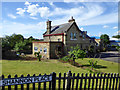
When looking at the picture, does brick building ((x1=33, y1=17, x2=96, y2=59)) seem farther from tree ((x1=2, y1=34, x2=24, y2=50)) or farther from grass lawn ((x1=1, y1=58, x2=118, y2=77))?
grass lawn ((x1=1, y1=58, x2=118, y2=77))

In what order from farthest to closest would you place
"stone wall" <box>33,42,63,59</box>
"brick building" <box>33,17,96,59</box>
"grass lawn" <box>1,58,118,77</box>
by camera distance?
"brick building" <box>33,17,96,59</box>, "stone wall" <box>33,42,63,59</box>, "grass lawn" <box>1,58,118,77</box>

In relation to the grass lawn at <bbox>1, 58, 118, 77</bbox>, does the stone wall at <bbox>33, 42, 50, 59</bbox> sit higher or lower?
higher

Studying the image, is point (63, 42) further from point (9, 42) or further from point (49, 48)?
point (9, 42)

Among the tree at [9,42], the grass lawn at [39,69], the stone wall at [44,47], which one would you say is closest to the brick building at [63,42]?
the stone wall at [44,47]

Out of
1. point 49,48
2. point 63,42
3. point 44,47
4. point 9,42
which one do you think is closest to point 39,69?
point 49,48

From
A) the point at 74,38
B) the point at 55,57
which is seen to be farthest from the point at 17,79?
the point at 74,38

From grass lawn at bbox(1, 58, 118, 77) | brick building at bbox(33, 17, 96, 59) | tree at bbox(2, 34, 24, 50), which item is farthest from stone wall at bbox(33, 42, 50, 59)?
grass lawn at bbox(1, 58, 118, 77)

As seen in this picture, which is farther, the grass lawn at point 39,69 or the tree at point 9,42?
the tree at point 9,42

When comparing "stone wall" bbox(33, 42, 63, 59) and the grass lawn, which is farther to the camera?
"stone wall" bbox(33, 42, 63, 59)

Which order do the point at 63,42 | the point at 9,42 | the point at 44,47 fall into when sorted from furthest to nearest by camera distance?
the point at 9,42 < the point at 63,42 < the point at 44,47

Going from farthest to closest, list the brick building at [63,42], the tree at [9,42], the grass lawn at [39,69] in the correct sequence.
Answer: the tree at [9,42] < the brick building at [63,42] < the grass lawn at [39,69]

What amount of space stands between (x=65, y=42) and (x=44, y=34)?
9.89m

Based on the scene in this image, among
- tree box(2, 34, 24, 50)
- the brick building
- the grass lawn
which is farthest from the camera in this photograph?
tree box(2, 34, 24, 50)

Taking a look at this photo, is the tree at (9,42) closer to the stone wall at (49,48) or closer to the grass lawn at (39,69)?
the stone wall at (49,48)
